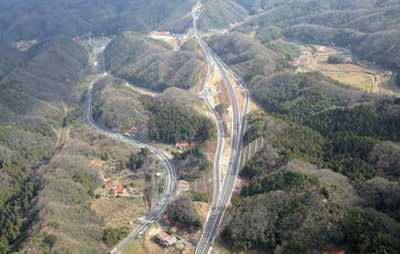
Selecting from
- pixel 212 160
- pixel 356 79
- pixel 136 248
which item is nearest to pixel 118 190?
pixel 136 248

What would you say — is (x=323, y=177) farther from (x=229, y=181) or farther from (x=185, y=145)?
(x=185, y=145)

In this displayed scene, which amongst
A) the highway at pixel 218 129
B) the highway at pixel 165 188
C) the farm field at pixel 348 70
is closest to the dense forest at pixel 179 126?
the highway at pixel 218 129

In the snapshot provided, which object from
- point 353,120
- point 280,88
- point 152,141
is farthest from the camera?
point 280,88

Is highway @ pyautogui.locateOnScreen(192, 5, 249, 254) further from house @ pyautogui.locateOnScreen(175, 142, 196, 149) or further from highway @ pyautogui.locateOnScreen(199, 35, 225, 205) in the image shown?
house @ pyautogui.locateOnScreen(175, 142, 196, 149)

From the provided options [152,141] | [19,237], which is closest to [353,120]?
[152,141]

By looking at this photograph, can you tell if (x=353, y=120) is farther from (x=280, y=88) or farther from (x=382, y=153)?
(x=280, y=88)

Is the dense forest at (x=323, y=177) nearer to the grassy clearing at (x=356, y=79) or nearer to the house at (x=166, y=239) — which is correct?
the house at (x=166, y=239)
